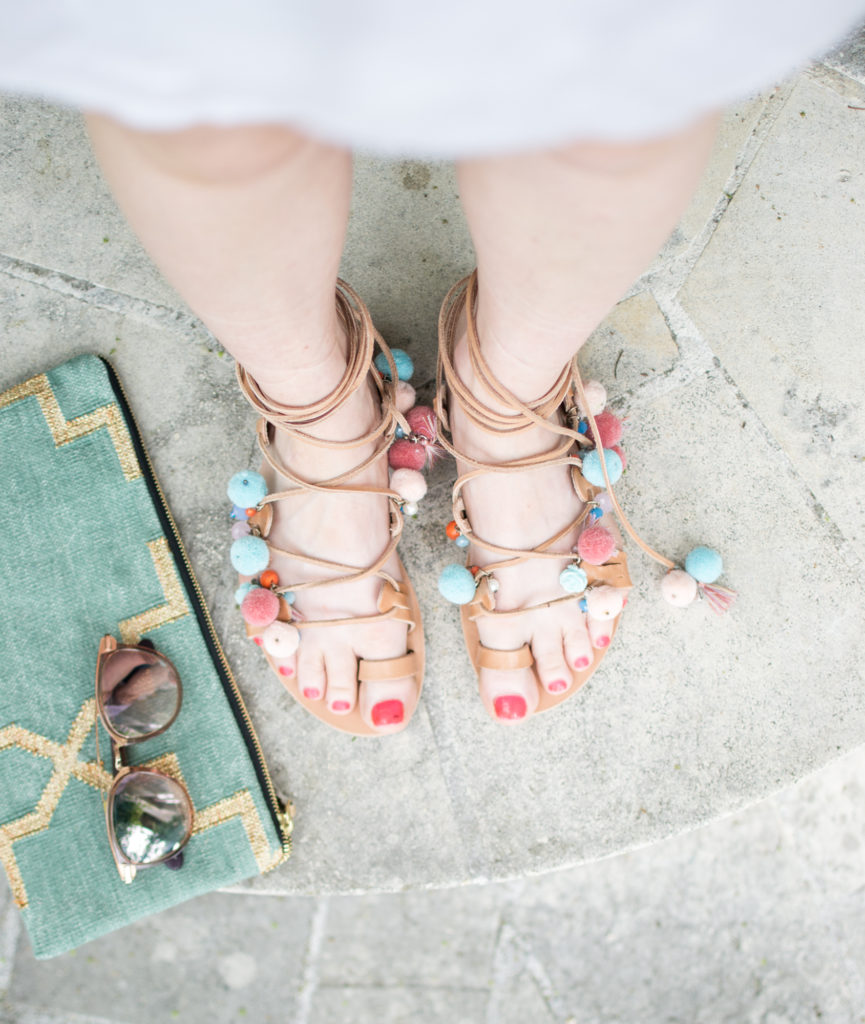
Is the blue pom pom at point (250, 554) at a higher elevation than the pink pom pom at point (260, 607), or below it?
higher

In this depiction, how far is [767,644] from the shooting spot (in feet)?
3.10

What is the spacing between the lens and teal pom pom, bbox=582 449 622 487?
83 cm

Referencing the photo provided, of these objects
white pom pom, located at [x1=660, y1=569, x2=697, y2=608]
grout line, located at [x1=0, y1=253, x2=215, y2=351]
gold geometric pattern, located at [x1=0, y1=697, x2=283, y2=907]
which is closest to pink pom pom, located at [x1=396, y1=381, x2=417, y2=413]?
grout line, located at [x1=0, y1=253, x2=215, y2=351]

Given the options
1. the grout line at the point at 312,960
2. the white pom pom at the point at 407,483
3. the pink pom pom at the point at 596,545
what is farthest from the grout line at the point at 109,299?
the grout line at the point at 312,960

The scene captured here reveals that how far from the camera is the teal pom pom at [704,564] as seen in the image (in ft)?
3.01

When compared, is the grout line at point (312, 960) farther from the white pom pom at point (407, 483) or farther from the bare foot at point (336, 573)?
the white pom pom at point (407, 483)

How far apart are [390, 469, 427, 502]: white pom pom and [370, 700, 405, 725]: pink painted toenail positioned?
0.25 m

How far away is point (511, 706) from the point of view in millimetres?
871

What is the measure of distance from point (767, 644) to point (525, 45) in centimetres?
84

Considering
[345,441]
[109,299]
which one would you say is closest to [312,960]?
[345,441]

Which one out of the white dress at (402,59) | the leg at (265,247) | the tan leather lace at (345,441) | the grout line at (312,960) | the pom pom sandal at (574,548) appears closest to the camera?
the white dress at (402,59)

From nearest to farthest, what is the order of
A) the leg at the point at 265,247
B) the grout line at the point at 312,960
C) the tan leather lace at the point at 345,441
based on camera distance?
the leg at the point at 265,247 < the tan leather lace at the point at 345,441 < the grout line at the point at 312,960

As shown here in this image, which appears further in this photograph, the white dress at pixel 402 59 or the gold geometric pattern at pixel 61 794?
the gold geometric pattern at pixel 61 794

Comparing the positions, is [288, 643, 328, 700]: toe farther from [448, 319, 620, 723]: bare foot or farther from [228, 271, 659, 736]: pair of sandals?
[448, 319, 620, 723]: bare foot
